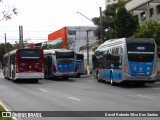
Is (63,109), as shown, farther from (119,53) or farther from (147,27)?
(147,27)

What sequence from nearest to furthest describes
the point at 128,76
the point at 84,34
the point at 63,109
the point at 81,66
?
1. the point at 63,109
2. the point at 128,76
3. the point at 81,66
4. the point at 84,34

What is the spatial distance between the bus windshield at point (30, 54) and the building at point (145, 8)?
15919 millimetres

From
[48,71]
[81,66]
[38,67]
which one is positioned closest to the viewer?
[38,67]

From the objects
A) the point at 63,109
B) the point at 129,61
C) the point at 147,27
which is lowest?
the point at 63,109

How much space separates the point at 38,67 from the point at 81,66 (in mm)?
16734

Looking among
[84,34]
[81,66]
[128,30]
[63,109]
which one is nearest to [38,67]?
[128,30]

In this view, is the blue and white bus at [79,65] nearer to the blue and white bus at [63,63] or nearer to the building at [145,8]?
the building at [145,8]

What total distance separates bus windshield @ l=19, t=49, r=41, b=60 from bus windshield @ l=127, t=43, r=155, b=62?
1114cm

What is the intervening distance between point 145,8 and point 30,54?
19.2 m

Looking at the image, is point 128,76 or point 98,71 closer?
point 128,76

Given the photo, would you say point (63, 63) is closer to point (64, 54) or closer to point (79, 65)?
point (64, 54)

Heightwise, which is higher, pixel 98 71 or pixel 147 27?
pixel 147 27

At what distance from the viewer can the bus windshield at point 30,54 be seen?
36.1 m

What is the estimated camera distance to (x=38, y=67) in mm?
36438
